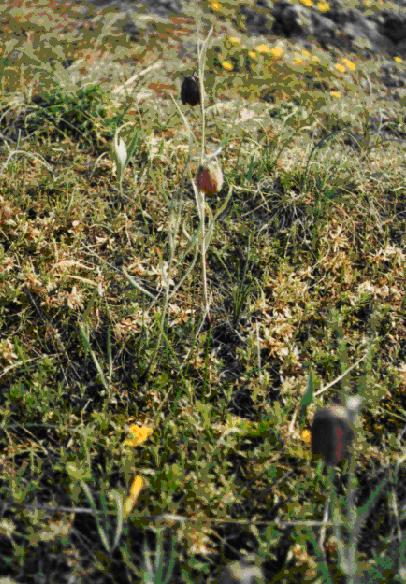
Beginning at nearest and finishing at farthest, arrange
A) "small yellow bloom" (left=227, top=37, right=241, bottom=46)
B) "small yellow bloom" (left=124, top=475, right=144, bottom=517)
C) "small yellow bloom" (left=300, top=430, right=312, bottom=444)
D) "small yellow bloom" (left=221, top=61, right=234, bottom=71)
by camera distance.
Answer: "small yellow bloom" (left=124, top=475, right=144, bottom=517) → "small yellow bloom" (left=300, top=430, right=312, bottom=444) → "small yellow bloom" (left=221, top=61, right=234, bottom=71) → "small yellow bloom" (left=227, top=37, right=241, bottom=46)

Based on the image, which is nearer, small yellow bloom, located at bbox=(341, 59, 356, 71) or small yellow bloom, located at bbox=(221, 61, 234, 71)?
small yellow bloom, located at bbox=(221, 61, 234, 71)

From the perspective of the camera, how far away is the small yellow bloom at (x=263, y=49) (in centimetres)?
331

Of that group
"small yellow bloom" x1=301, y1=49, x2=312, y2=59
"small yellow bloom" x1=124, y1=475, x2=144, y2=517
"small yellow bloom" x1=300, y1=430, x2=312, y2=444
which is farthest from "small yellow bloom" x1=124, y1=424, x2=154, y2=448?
"small yellow bloom" x1=301, y1=49, x2=312, y2=59

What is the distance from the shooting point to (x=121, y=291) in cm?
206

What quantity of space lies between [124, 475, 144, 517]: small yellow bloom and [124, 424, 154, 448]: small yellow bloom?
111 mm

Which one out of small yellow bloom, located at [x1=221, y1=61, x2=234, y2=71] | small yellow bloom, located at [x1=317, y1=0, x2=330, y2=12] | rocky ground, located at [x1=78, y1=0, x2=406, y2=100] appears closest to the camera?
small yellow bloom, located at [x1=221, y1=61, x2=234, y2=71]

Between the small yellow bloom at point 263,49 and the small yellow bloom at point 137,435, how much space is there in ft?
7.35

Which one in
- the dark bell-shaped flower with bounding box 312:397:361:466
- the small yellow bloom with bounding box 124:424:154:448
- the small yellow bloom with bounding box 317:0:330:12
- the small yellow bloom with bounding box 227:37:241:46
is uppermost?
the small yellow bloom with bounding box 317:0:330:12

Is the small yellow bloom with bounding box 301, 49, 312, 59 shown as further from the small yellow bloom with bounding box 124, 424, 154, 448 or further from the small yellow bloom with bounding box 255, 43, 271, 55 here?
the small yellow bloom with bounding box 124, 424, 154, 448

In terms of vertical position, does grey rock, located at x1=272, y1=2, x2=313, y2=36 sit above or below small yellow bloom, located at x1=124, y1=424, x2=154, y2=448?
above

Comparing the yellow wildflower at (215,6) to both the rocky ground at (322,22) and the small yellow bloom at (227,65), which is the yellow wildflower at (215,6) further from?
the small yellow bloom at (227,65)

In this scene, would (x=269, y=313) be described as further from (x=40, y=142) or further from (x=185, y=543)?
(x=40, y=142)

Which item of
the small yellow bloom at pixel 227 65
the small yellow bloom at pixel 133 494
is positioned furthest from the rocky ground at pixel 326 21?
the small yellow bloom at pixel 133 494

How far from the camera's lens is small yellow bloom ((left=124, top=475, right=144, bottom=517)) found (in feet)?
4.72
